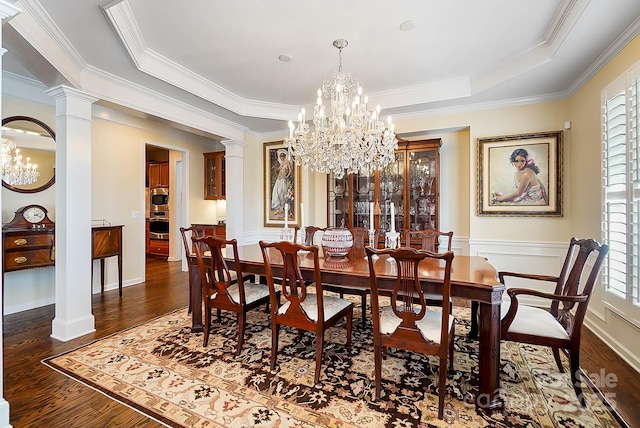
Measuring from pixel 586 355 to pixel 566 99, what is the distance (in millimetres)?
2807

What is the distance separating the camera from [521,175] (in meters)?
3.81

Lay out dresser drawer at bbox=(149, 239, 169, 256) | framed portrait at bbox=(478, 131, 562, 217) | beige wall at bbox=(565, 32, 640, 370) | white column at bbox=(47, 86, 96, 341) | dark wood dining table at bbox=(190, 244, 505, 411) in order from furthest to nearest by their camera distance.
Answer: dresser drawer at bbox=(149, 239, 169, 256) → framed portrait at bbox=(478, 131, 562, 217) → white column at bbox=(47, 86, 96, 341) → beige wall at bbox=(565, 32, 640, 370) → dark wood dining table at bbox=(190, 244, 505, 411)

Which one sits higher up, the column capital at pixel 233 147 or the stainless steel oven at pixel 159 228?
the column capital at pixel 233 147

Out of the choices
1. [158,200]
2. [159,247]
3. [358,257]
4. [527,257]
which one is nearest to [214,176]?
[158,200]

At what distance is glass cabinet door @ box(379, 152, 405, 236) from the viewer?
4465 millimetres

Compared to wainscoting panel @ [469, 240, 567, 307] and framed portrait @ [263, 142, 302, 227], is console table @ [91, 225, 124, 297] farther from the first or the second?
wainscoting panel @ [469, 240, 567, 307]

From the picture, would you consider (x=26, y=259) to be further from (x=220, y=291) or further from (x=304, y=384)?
(x=304, y=384)

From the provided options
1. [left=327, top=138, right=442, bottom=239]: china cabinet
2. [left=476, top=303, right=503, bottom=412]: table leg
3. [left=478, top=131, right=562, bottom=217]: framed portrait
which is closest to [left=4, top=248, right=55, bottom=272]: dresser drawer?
[left=327, top=138, right=442, bottom=239]: china cabinet

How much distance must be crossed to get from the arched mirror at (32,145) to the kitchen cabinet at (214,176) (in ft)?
8.79

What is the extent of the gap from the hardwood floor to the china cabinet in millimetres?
2189

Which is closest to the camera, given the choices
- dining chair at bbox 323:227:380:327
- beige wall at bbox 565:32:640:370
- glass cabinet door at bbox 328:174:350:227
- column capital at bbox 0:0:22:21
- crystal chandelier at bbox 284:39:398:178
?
column capital at bbox 0:0:22:21

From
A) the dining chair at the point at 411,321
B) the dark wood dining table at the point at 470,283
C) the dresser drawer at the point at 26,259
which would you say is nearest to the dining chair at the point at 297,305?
the dark wood dining table at the point at 470,283

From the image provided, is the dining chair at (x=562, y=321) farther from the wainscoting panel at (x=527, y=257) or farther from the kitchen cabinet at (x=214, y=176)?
the kitchen cabinet at (x=214, y=176)

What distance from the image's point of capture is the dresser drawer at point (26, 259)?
10.7 feet
